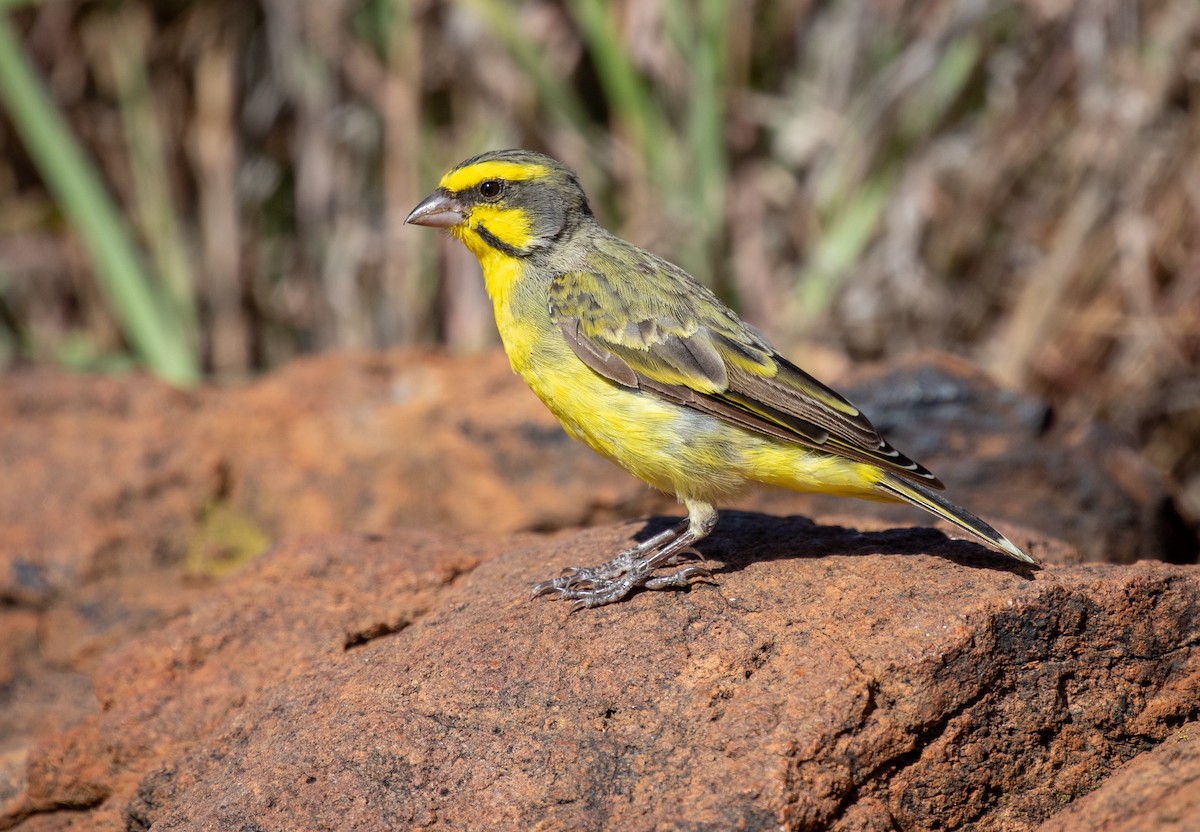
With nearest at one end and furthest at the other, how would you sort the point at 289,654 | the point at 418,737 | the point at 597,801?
the point at 597,801 < the point at 418,737 < the point at 289,654

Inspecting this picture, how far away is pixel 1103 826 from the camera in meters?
3.07

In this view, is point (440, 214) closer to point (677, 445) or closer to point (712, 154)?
point (677, 445)

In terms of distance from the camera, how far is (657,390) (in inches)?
182

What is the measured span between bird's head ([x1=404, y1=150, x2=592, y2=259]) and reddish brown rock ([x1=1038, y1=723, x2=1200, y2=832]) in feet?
9.66

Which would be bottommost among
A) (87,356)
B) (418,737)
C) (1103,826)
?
(1103,826)

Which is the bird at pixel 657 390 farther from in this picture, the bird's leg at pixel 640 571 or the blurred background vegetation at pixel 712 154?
the blurred background vegetation at pixel 712 154

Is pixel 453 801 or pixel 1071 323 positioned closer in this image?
pixel 453 801

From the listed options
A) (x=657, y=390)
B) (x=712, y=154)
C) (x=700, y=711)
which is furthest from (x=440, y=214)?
(x=712, y=154)

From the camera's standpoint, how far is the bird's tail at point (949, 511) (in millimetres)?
4012

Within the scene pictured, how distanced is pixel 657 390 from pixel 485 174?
125 cm

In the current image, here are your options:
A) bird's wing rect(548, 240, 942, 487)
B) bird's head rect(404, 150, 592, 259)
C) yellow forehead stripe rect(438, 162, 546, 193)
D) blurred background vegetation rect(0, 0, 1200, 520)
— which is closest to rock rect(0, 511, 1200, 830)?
bird's wing rect(548, 240, 942, 487)

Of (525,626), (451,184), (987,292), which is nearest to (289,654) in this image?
(525,626)

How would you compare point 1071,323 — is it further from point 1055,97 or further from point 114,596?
point 114,596

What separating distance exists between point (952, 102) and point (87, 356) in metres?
6.99
